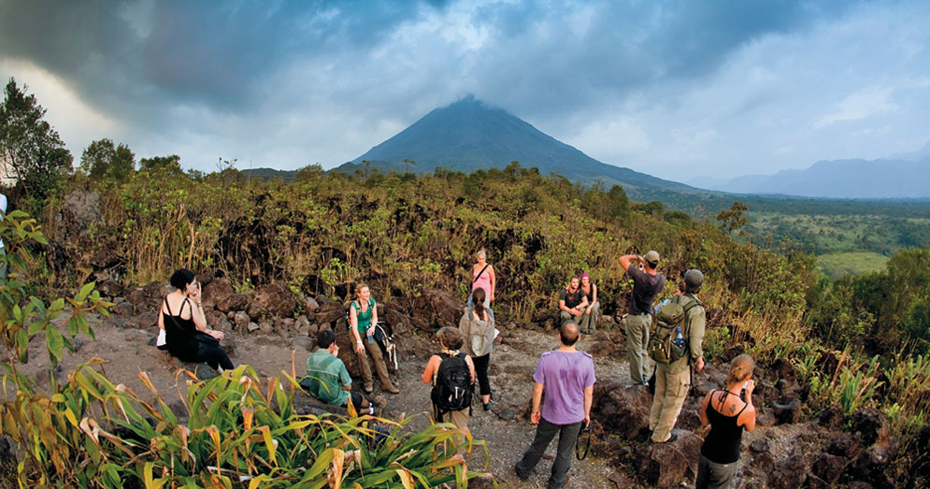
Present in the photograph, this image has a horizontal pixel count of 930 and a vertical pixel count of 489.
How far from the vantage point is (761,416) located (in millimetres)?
5660

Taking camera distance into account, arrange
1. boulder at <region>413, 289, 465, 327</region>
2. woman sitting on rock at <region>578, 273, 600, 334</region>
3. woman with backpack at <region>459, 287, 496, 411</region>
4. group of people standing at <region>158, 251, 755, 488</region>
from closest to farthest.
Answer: group of people standing at <region>158, 251, 755, 488</region>
woman with backpack at <region>459, 287, 496, 411</region>
woman sitting on rock at <region>578, 273, 600, 334</region>
boulder at <region>413, 289, 465, 327</region>

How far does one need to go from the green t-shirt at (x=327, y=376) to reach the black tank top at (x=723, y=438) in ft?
10.2

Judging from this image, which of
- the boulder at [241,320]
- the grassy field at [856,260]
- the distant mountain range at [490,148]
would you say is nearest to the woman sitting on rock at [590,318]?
the boulder at [241,320]

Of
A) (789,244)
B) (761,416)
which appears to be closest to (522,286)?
(761,416)

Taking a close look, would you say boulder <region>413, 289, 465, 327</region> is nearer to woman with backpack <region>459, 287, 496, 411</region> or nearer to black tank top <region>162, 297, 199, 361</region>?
woman with backpack <region>459, 287, 496, 411</region>

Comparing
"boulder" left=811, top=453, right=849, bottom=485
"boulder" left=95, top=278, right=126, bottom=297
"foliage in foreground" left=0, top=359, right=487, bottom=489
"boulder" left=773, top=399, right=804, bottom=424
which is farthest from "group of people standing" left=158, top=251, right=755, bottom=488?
"boulder" left=95, top=278, right=126, bottom=297

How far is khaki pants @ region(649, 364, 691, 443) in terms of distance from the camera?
475cm

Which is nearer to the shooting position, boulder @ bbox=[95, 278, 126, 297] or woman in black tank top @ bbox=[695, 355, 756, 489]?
woman in black tank top @ bbox=[695, 355, 756, 489]

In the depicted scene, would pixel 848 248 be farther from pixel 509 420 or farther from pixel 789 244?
pixel 509 420

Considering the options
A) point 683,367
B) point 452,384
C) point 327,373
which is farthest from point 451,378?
point 683,367

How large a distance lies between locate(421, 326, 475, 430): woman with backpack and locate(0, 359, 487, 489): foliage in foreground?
92 centimetres

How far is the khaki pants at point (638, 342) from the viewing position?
586 cm

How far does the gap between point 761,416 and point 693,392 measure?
0.71 metres

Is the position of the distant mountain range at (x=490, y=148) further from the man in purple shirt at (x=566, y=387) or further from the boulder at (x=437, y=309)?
the man in purple shirt at (x=566, y=387)
